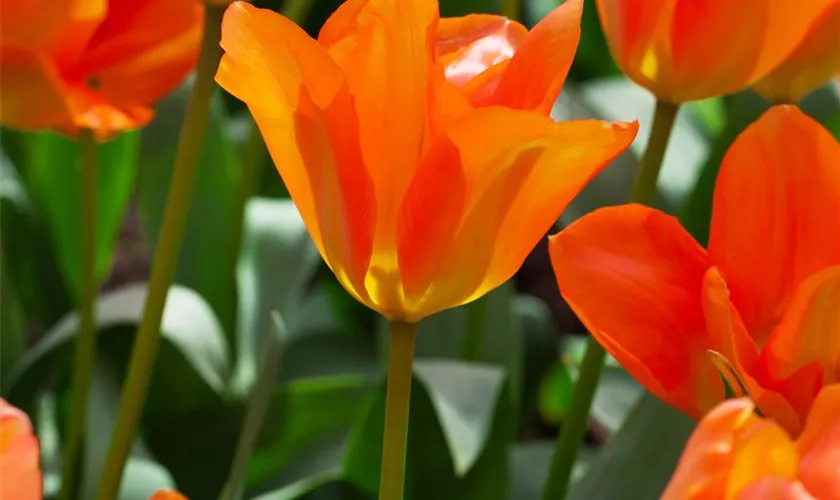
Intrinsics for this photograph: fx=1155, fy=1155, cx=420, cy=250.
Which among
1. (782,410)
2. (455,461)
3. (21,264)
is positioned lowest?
(21,264)


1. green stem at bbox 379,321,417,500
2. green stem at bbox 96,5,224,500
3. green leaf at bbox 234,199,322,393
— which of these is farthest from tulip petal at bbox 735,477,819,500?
green leaf at bbox 234,199,322,393

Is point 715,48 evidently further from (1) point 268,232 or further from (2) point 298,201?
(1) point 268,232

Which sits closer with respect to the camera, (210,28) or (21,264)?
(210,28)

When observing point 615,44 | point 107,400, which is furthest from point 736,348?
point 107,400

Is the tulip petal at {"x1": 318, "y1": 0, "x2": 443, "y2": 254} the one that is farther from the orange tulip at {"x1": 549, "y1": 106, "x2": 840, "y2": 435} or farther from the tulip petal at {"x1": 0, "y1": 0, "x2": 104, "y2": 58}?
the tulip petal at {"x1": 0, "y1": 0, "x2": 104, "y2": 58}

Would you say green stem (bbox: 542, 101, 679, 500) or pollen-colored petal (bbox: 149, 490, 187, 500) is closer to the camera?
pollen-colored petal (bbox: 149, 490, 187, 500)

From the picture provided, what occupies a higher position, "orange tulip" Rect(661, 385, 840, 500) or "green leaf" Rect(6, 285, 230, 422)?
"orange tulip" Rect(661, 385, 840, 500)

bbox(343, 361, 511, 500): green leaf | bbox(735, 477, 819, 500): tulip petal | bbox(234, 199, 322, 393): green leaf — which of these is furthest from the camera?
bbox(234, 199, 322, 393): green leaf
